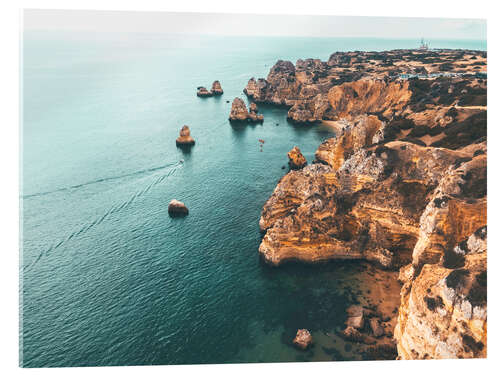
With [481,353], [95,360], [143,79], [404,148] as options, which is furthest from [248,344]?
[143,79]

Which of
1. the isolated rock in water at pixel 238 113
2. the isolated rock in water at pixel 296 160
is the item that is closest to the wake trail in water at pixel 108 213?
the isolated rock in water at pixel 296 160

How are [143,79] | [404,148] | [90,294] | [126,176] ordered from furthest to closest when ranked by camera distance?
[143,79], [126,176], [404,148], [90,294]

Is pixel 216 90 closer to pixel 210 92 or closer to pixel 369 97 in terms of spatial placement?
pixel 210 92

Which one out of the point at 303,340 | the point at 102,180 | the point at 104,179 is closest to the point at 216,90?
the point at 104,179

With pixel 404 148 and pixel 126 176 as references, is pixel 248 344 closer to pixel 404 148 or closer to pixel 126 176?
pixel 404 148

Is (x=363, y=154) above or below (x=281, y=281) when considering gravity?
above

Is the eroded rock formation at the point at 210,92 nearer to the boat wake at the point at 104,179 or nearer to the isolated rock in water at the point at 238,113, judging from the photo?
the isolated rock in water at the point at 238,113
